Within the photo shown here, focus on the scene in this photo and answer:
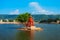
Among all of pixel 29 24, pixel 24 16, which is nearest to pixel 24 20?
pixel 24 16

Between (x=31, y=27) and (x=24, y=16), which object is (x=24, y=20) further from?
(x=31, y=27)

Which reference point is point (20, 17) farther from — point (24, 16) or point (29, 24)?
point (29, 24)

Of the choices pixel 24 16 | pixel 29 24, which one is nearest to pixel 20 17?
pixel 24 16

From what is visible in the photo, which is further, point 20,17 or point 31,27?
point 20,17

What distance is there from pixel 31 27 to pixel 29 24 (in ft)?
4.42

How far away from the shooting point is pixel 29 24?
42.2 m

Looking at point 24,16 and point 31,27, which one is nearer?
point 31,27

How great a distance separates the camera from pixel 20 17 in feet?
210

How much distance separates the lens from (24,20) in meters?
61.0

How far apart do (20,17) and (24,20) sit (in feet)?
10.9

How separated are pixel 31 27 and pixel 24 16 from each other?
2022 cm

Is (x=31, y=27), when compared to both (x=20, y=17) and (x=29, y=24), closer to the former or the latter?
(x=29, y=24)

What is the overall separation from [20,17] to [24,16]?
3225 mm

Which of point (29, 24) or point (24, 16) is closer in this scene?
point (29, 24)
